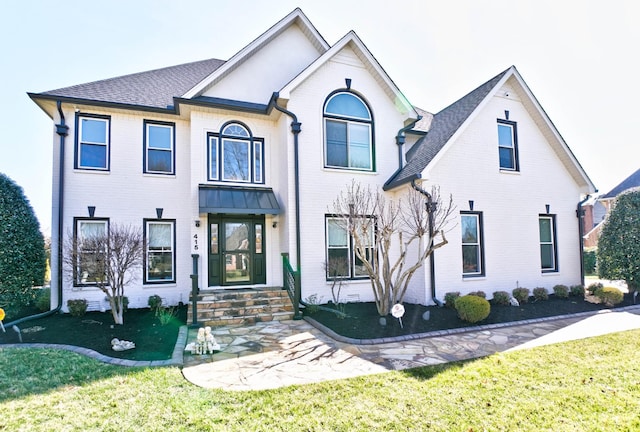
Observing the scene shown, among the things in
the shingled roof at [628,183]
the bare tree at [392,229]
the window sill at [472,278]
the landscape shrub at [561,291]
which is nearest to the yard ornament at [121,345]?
the bare tree at [392,229]

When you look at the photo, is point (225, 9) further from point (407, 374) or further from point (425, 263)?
point (407, 374)

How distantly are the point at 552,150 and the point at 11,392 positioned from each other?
1496 cm

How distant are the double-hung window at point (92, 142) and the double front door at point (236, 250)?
3.72 m

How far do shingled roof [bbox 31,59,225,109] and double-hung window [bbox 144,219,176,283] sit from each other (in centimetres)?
369

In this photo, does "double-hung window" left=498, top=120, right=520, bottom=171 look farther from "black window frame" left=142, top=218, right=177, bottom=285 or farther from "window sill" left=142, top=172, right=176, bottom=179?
"black window frame" left=142, top=218, right=177, bottom=285

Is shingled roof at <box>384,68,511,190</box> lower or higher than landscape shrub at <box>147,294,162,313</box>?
higher

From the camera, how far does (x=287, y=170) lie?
32.5ft

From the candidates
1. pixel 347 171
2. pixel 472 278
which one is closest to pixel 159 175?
pixel 347 171

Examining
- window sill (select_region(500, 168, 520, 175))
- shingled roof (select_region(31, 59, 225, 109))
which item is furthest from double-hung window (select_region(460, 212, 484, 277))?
shingled roof (select_region(31, 59, 225, 109))

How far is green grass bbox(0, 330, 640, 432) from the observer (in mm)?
3568

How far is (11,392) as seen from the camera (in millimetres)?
4363

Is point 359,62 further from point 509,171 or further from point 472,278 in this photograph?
point 472,278

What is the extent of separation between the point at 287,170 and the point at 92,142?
19.4 feet

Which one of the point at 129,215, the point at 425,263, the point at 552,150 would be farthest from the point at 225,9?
the point at 552,150
